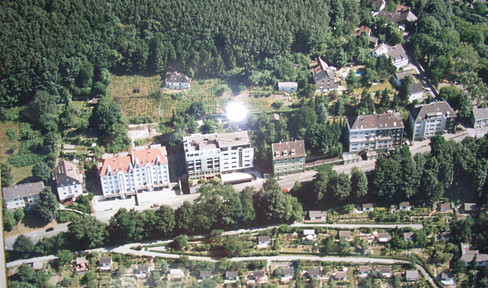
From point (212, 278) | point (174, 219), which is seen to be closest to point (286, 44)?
point (174, 219)

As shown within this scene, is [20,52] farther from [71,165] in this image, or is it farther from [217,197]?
[217,197]

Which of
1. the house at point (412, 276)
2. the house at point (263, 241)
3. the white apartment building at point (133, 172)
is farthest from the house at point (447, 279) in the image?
the white apartment building at point (133, 172)

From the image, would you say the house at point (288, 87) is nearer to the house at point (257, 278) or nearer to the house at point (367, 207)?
the house at point (367, 207)

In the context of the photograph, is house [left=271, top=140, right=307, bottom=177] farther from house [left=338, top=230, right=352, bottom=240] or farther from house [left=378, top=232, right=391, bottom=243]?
house [left=378, top=232, right=391, bottom=243]

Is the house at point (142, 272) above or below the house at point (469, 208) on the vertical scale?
below

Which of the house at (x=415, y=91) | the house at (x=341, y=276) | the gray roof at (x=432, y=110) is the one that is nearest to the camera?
the house at (x=341, y=276)

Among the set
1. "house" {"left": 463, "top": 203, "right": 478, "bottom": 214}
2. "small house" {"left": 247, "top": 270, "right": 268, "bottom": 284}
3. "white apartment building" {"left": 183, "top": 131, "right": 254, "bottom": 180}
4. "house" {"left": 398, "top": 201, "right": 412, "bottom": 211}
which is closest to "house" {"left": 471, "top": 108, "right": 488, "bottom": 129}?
"house" {"left": 463, "top": 203, "right": 478, "bottom": 214}
